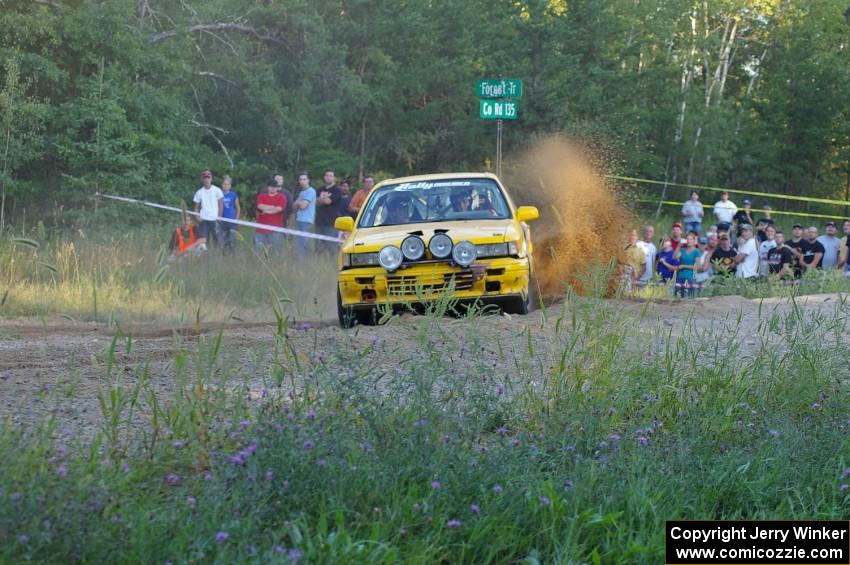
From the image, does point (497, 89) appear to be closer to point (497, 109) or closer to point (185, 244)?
point (497, 109)

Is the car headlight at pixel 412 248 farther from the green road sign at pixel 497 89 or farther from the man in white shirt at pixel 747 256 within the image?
the man in white shirt at pixel 747 256

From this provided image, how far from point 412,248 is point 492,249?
814mm

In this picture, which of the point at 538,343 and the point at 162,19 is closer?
the point at 538,343

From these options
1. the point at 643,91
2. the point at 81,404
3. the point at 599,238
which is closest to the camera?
the point at 81,404

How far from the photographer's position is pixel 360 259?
11453 millimetres

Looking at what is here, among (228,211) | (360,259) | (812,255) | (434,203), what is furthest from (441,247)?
(812,255)

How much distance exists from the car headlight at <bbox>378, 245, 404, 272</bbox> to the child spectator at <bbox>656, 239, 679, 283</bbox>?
8520 mm

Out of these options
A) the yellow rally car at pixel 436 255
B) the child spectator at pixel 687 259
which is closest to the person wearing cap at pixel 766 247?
the child spectator at pixel 687 259

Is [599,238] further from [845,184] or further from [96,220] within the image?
[845,184]

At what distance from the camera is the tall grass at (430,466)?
172 inches

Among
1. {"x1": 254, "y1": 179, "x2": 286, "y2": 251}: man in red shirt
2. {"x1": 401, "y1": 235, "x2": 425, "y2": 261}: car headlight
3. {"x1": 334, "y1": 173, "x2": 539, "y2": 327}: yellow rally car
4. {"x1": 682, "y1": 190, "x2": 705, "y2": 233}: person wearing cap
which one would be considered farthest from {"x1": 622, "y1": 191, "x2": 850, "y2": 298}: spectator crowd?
{"x1": 401, "y1": 235, "x2": 425, "y2": 261}: car headlight

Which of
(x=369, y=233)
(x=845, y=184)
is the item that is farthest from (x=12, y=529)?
(x=845, y=184)

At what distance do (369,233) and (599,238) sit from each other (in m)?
5.27

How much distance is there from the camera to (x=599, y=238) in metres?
16.3
